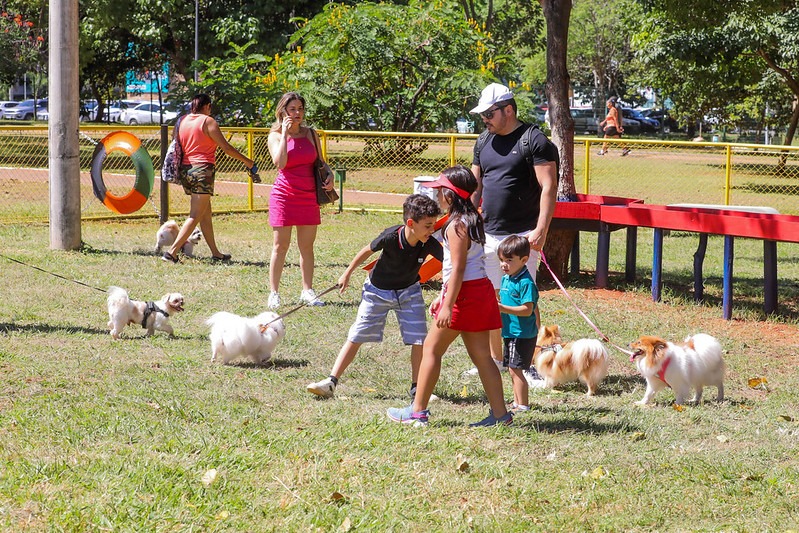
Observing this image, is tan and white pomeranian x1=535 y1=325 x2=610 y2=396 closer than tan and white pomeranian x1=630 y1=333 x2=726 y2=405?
No

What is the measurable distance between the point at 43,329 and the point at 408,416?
3519 millimetres

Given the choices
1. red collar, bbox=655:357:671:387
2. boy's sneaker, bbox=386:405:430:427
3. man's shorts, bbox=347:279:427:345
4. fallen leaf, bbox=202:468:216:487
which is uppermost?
man's shorts, bbox=347:279:427:345

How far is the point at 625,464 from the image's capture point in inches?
193

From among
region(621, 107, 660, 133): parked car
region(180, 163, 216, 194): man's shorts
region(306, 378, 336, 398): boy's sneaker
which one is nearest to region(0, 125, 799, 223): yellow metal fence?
region(180, 163, 216, 194): man's shorts

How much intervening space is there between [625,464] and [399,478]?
116cm

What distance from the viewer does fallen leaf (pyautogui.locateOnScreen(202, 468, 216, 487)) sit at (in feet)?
14.4

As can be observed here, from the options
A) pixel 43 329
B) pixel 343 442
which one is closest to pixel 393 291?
pixel 343 442

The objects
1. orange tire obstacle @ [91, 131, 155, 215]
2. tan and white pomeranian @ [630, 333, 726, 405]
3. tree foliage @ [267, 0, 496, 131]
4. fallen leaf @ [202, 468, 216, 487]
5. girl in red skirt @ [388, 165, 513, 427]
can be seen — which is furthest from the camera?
tree foliage @ [267, 0, 496, 131]

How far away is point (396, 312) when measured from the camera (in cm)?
581

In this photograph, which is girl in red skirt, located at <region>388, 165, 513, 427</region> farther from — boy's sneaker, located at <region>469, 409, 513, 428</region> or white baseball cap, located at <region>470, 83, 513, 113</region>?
white baseball cap, located at <region>470, 83, 513, 113</region>

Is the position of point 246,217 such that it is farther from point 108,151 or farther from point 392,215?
point 108,151

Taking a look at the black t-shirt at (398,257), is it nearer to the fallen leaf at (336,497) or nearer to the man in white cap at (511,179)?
the man in white cap at (511,179)

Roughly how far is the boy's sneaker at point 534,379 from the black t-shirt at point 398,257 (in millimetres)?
1349

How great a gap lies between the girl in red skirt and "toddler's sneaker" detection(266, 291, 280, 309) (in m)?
3.40
